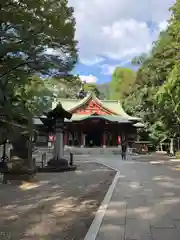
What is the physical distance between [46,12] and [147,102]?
28258mm

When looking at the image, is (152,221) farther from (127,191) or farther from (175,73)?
(175,73)

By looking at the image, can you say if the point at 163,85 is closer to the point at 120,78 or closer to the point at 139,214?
the point at 139,214

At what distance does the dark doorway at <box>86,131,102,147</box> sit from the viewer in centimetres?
4606

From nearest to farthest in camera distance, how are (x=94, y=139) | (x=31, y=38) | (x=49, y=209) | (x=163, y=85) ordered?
1. (x=49, y=209)
2. (x=31, y=38)
3. (x=163, y=85)
4. (x=94, y=139)

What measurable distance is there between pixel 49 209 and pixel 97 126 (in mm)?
35971

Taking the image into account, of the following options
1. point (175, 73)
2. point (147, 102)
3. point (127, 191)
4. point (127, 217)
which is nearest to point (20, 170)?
point (127, 191)

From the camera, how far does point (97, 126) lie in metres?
44.2

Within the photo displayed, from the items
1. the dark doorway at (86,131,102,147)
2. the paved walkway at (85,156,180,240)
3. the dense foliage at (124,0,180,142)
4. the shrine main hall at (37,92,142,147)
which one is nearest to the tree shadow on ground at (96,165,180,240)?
the paved walkway at (85,156,180,240)

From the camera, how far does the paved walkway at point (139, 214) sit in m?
5.73

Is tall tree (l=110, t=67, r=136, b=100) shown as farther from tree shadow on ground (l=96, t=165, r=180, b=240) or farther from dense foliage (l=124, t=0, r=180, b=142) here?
tree shadow on ground (l=96, t=165, r=180, b=240)

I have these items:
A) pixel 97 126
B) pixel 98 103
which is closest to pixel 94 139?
pixel 97 126

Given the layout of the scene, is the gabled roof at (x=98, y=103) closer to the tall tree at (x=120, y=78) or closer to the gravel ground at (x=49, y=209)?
the tall tree at (x=120, y=78)

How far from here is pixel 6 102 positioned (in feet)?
32.3

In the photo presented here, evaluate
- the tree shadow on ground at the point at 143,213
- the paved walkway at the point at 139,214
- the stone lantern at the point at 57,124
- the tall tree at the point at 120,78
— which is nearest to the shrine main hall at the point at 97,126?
the stone lantern at the point at 57,124
